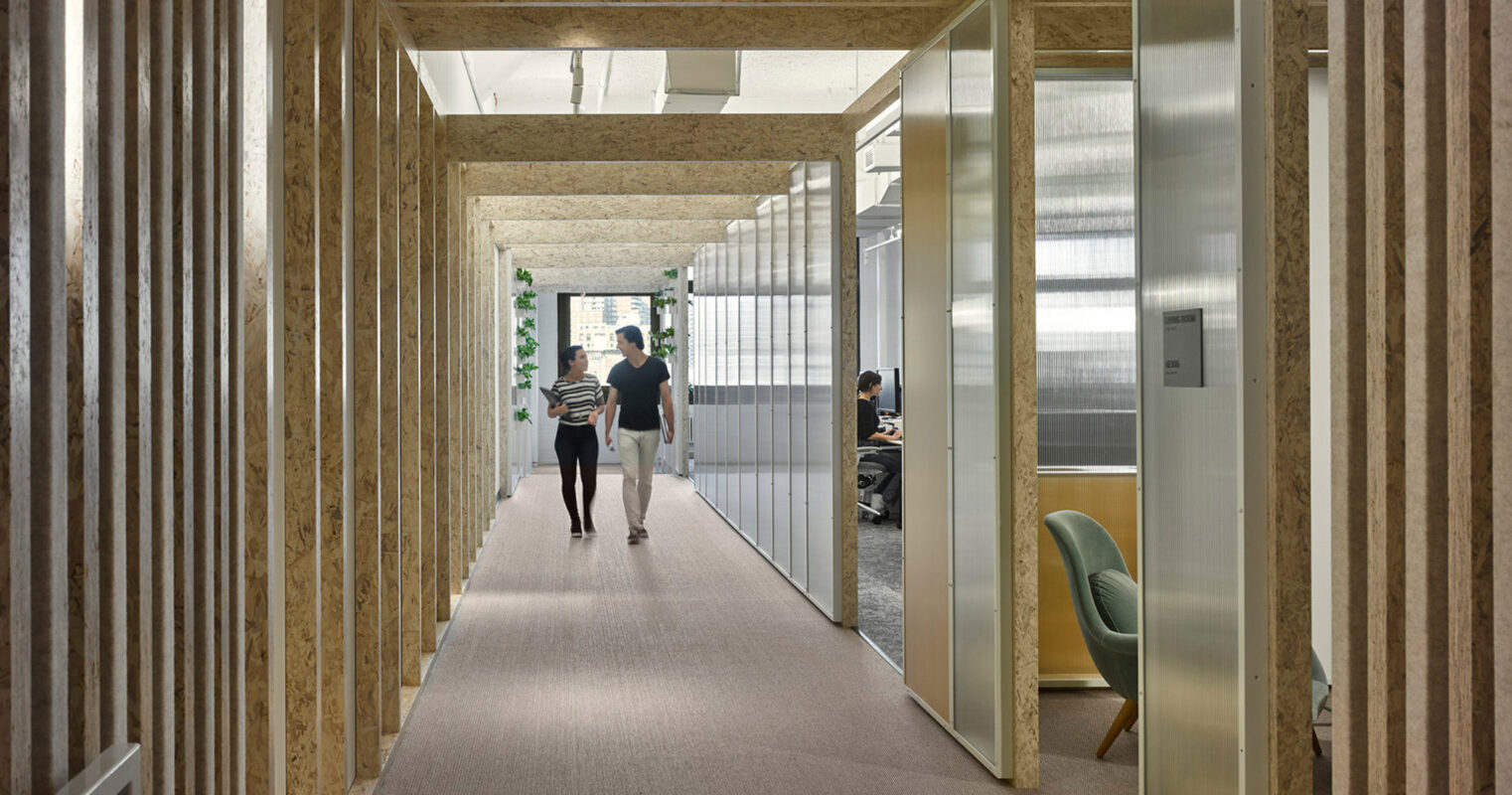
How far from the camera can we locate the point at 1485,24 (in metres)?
1.46

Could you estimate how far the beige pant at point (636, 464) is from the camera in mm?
10336

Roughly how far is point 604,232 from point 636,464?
3.50 metres

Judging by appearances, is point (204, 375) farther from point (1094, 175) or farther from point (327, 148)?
point (1094, 175)

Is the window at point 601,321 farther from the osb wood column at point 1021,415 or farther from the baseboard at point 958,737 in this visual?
the osb wood column at point 1021,415

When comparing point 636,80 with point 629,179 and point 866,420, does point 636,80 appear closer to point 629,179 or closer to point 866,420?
point 629,179

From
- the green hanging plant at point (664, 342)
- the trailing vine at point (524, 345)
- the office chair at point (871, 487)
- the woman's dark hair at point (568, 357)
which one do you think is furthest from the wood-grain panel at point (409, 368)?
the green hanging plant at point (664, 342)

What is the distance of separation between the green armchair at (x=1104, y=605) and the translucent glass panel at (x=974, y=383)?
0.38 meters

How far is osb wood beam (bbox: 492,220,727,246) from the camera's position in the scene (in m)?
12.6

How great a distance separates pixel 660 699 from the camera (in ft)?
17.3

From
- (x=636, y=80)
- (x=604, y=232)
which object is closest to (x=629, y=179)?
(x=636, y=80)

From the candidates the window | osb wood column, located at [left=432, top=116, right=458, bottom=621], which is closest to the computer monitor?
the window

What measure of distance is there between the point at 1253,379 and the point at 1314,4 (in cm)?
192

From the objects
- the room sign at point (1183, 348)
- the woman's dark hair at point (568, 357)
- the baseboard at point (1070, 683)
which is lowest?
the baseboard at point (1070, 683)

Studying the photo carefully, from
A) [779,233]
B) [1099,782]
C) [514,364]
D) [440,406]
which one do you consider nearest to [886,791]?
[1099,782]
